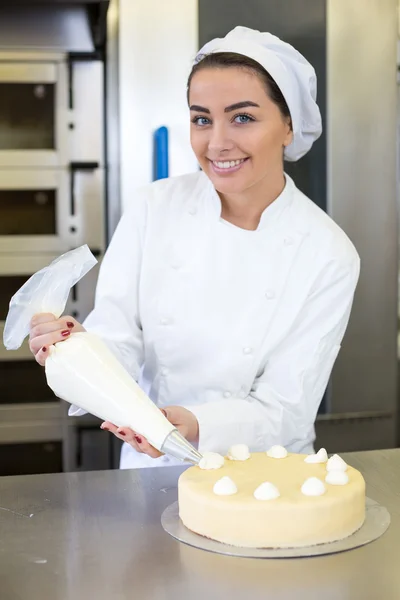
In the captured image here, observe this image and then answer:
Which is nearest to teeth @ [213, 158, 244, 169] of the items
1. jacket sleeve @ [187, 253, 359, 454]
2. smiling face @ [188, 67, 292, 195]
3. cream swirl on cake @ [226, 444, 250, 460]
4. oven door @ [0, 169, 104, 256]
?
smiling face @ [188, 67, 292, 195]

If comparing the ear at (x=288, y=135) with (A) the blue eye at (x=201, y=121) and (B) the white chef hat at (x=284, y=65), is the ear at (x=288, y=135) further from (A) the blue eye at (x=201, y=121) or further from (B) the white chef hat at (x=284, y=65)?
(A) the blue eye at (x=201, y=121)

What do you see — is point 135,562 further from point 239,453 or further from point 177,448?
point 239,453

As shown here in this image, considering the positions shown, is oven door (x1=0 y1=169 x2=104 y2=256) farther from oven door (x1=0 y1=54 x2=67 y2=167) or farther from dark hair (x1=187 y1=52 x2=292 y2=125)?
dark hair (x1=187 y1=52 x2=292 y2=125)

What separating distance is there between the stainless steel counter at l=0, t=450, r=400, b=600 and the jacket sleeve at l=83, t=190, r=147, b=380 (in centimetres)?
41

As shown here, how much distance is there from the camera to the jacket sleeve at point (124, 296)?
161 centimetres

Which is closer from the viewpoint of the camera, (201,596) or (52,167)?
(201,596)

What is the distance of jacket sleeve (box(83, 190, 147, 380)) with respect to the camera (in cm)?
161

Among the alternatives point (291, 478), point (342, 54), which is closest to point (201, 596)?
point (291, 478)

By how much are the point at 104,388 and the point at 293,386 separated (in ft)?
1.59

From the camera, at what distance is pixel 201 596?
879mm

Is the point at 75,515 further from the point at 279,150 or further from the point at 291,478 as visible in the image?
the point at 279,150

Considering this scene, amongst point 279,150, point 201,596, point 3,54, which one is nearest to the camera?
point 201,596

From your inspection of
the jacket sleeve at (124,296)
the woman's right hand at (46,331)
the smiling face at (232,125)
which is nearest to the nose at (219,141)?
the smiling face at (232,125)

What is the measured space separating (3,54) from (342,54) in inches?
41.1
